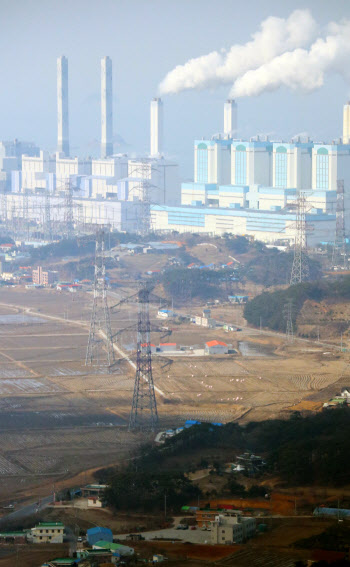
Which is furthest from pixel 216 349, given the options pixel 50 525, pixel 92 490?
pixel 50 525

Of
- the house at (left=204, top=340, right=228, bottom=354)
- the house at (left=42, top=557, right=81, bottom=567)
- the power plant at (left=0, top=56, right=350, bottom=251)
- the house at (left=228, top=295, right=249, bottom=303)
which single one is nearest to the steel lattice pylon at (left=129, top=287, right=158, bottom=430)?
the house at (left=204, top=340, right=228, bottom=354)

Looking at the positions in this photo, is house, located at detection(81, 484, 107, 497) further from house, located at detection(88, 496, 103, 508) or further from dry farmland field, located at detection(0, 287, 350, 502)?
dry farmland field, located at detection(0, 287, 350, 502)

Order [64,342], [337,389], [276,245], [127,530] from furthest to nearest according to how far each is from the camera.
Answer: [276,245], [64,342], [337,389], [127,530]

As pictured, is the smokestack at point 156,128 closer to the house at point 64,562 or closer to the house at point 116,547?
the house at point 116,547

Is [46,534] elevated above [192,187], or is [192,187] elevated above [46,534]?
[192,187]

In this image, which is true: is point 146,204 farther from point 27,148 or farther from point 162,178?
point 27,148

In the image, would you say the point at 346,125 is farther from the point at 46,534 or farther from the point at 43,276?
the point at 46,534

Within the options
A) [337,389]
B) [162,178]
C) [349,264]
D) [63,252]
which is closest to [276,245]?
[349,264]
